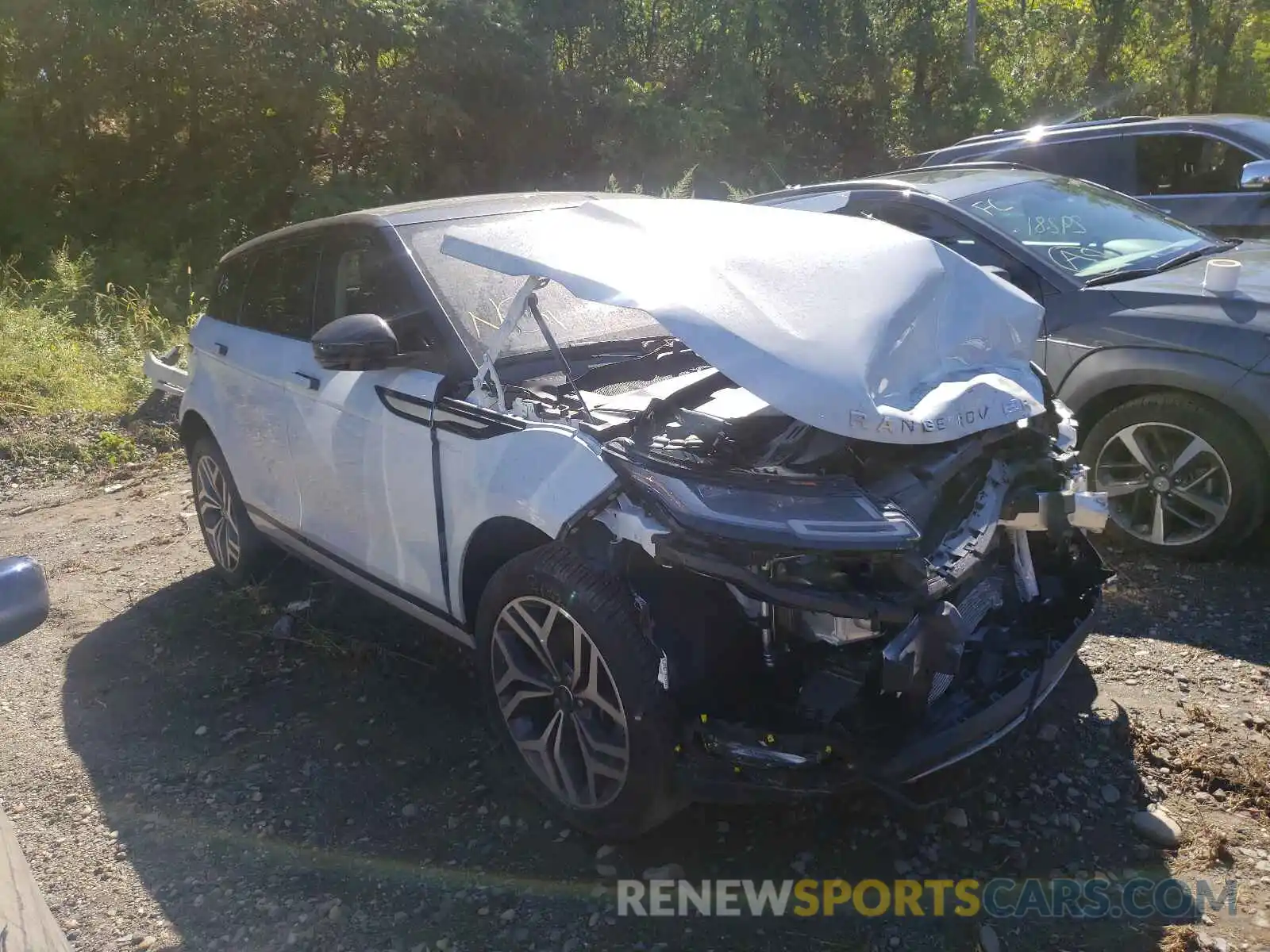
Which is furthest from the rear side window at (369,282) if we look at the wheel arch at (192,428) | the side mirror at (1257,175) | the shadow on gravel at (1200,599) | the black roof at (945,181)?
A: the side mirror at (1257,175)

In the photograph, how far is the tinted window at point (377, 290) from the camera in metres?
3.62

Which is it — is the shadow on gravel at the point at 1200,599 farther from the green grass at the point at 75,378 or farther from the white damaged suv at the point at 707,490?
the green grass at the point at 75,378

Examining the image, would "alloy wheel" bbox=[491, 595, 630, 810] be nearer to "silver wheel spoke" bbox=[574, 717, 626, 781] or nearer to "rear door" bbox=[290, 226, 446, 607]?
"silver wheel spoke" bbox=[574, 717, 626, 781]

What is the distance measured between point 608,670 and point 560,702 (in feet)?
1.08

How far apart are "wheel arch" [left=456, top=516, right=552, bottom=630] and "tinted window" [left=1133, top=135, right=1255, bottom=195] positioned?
5.95 meters

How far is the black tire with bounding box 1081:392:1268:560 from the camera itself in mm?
4184

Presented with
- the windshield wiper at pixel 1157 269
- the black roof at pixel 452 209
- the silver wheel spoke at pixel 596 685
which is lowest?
the silver wheel spoke at pixel 596 685

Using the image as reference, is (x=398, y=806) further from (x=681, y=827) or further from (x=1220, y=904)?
(x=1220, y=904)

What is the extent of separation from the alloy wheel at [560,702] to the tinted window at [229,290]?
263 centimetres

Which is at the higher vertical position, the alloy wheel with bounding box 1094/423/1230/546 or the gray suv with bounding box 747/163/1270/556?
the gray suv with bounding box 747/163/1270/556

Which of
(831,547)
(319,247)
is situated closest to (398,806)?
(831,547)

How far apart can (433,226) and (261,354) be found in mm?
1112

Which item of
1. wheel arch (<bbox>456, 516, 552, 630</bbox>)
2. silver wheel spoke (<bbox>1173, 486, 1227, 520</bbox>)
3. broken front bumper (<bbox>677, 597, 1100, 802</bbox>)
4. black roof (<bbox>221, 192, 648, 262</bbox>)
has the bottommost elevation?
silver wheel spoke (<bbox>1173, 486, 1227, 520</bbox>)

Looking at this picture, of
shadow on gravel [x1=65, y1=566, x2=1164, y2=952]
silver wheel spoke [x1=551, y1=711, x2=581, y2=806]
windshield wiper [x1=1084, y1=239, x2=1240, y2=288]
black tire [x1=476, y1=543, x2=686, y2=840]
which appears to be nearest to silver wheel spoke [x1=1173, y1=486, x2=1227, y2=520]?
windshield wiper [x1=1084, y1=239, x2=1240, y2=288]
